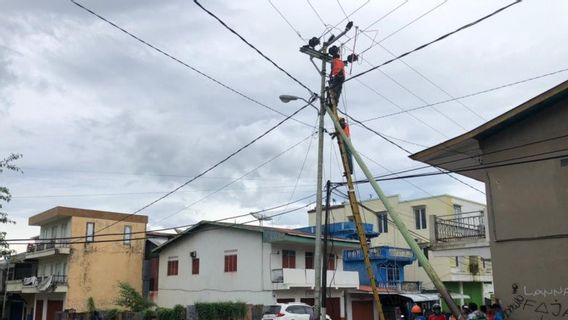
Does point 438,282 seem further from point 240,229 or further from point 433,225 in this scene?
point 240,229

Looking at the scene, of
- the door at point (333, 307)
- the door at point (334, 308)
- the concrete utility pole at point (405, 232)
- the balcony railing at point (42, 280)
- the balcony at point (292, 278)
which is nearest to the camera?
the concrete utility pole at point (405, 232)

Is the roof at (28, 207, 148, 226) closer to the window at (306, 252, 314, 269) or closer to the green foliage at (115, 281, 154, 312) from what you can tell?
the green foliage at (115, 281, 154, 312)

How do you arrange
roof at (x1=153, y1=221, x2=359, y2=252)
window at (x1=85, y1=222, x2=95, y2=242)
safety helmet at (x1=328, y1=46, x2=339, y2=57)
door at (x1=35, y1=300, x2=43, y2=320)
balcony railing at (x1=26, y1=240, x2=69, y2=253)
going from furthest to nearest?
1. door at (x1=35, y1=300, x2=43, y2=320)
2. balcony railing at (x1=26, y1=240, x2=69, y2=253)
3. window at (x1=85, y1=222, x2=95, y2=242)
4. roof at (x1=153, y1=221, x2=359, y2=252)
5. safety helmet at (x1=328, y1=46, x2=339, y2=57)

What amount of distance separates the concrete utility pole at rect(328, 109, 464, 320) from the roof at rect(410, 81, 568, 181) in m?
2.53

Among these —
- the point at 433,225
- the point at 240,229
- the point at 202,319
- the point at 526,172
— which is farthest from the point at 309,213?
the point at 526,172

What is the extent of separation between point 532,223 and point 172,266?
28789 millimetres

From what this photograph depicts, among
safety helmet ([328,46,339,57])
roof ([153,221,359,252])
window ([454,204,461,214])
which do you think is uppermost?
safety helmet ([328,46,339,57])

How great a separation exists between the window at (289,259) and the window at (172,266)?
8.79m

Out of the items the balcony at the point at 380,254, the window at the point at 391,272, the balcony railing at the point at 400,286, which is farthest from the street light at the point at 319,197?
the window at the point at 391,272

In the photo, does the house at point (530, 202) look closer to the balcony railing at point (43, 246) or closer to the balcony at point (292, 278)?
the balcony at point (292, 278)

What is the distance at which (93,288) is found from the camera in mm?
41688

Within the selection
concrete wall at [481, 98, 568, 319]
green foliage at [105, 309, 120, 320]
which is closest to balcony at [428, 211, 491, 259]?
concrete wall at [481, 98, 568, 319]

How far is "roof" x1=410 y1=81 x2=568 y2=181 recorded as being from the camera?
15.2 m

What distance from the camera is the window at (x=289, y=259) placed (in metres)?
34.7
